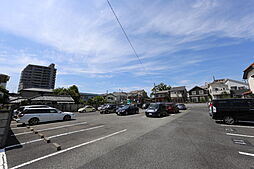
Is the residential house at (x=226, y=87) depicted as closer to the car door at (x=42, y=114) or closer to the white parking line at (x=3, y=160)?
the car door at (x=42, y=114)

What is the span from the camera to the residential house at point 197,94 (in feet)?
162

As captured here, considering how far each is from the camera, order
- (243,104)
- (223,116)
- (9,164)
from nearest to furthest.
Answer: (9,164) < (243,104) < (223,116)

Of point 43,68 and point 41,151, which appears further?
point 43,68

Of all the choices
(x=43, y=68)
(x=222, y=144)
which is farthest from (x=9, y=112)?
(x=43, y=68)

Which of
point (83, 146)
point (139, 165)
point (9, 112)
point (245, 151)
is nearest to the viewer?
point (139, 165)

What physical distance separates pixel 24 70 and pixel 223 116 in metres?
125

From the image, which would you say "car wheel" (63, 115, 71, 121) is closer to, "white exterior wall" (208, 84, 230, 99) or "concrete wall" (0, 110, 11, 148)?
"concrete wall" (0, 110, 11, 148)

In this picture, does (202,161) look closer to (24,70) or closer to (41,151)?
(41,151)

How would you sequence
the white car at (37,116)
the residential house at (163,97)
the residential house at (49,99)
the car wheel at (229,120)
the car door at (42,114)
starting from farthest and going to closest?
the residential house at (163,97)
the residential house at (49,99)
the car door at (42,114)
the white car at (37,116)
the car wheel at (229,120)

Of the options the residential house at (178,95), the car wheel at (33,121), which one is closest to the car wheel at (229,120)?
the car wheel at (33,121)

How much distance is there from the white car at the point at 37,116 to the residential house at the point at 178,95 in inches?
2060

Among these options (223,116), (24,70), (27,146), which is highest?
(24,70)

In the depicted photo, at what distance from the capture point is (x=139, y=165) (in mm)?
3369

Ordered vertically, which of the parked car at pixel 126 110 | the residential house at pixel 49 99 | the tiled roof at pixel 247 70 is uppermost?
the tiled roof at pixel 247 70
